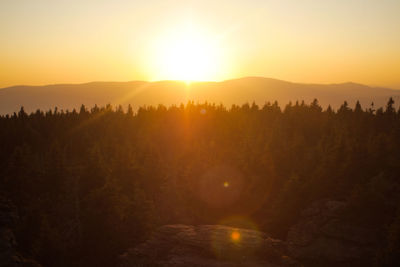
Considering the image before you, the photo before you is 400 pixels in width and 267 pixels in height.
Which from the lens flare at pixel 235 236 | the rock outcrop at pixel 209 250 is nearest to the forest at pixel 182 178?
the rock outcrop at pixel 209 250

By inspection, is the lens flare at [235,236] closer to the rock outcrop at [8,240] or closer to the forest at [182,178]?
the forest at [182,178]

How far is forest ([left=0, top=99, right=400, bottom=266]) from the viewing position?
49.6m

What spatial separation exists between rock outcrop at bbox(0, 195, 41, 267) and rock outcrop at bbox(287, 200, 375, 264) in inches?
1390

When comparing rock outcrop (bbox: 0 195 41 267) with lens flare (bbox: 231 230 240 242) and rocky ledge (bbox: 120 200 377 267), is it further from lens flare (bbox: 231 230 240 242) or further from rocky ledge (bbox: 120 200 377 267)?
lens flare (bbox: 231 230 240 242)

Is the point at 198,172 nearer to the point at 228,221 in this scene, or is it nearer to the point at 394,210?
the point at 228,221

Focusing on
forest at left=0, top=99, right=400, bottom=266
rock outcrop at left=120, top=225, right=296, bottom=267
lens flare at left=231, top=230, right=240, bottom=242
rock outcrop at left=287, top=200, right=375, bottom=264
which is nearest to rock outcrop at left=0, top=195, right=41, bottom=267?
forest at left=0, top=99, right=400, bottom=266

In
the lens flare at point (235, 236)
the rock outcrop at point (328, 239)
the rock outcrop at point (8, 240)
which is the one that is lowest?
the rock outcrop at point (328, 239)

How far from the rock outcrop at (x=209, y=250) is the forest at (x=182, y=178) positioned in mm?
4389

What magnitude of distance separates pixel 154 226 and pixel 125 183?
475 inches

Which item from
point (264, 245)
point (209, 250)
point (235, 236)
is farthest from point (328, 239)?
point (209, 250)

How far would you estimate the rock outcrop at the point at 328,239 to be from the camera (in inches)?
2013

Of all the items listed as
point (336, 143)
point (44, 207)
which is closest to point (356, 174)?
point (336, 143)

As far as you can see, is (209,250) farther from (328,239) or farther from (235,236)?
(328,239)

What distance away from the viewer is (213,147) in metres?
79.0
